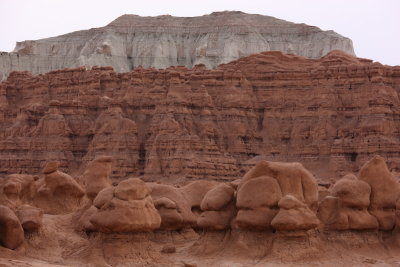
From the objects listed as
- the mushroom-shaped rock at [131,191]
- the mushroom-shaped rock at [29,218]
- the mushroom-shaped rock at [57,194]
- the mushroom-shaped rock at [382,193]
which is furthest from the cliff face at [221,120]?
the mushroom-shaped rock at [131,191]

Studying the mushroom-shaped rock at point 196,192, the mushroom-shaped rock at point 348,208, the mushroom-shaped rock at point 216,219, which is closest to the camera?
the mushroom-shaped rock at point 216,219

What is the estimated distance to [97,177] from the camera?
3425cm

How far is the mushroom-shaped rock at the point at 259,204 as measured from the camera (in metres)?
29.7

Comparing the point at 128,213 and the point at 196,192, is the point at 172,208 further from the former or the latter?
the point at 128,213

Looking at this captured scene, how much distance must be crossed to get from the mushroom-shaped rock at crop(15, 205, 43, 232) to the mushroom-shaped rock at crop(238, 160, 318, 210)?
270 inches

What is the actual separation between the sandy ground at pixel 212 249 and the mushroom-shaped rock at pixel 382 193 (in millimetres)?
578

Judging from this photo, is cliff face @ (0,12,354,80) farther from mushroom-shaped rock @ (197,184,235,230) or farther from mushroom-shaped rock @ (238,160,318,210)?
mushroom-shaped rock @ (238,160,318,210)

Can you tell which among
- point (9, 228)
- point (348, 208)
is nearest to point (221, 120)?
point (348, 208)

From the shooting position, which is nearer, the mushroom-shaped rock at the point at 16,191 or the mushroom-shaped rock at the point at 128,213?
the mushroom-shaped rock at the point at 128,213

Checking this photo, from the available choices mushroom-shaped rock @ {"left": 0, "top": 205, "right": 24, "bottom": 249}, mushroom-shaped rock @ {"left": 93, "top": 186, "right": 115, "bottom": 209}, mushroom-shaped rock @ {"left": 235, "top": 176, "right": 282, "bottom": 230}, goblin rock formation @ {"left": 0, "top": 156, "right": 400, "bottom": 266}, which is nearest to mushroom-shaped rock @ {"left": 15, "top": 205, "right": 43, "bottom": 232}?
goblin rock formation @ {"left": 0, "top": 156, "right": 400, "bottom": 266}

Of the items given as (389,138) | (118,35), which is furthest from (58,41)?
(389,138)

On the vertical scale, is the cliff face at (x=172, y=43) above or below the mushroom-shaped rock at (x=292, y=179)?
above

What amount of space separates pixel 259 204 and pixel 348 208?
3760 mm

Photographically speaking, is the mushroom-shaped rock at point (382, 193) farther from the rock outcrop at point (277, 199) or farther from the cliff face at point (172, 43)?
the cliff face at point (172, 43)
